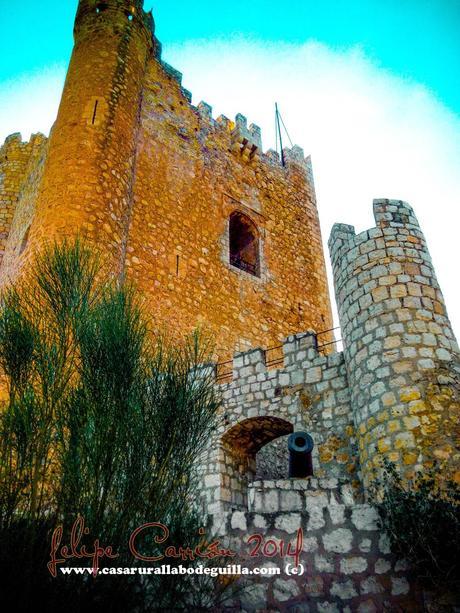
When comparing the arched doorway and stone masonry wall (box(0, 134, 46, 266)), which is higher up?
stone masonry wall (box(0, 134, 46, 266))

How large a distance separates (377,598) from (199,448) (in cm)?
212

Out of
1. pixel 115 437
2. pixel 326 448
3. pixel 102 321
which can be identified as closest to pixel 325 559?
pixel 115 437

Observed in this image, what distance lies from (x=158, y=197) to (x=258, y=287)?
3525 mm

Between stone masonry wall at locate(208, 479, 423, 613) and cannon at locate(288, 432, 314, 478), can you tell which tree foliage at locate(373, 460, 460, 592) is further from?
cannon at locate(288, 432, 314, 478)

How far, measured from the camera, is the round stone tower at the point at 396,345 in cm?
457

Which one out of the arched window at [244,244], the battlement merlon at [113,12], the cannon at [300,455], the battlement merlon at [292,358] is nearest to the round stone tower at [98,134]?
the battlement merlon at [113,12]

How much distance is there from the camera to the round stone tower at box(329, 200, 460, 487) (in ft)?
15.0

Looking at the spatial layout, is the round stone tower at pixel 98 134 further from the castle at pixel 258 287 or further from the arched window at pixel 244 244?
the arched window at pixel 244 244

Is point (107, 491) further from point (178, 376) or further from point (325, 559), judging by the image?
point (325, 559)

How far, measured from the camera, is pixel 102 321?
4789mm

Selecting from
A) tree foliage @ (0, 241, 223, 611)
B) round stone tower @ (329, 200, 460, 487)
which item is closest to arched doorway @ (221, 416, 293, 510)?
round stone tower @ (329, 200, 460, 487)

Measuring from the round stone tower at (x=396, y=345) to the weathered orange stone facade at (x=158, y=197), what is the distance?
426 cm

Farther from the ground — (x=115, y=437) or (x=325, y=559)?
(x=115, y=437)

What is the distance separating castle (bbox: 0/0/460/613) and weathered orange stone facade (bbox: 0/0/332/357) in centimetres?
5
